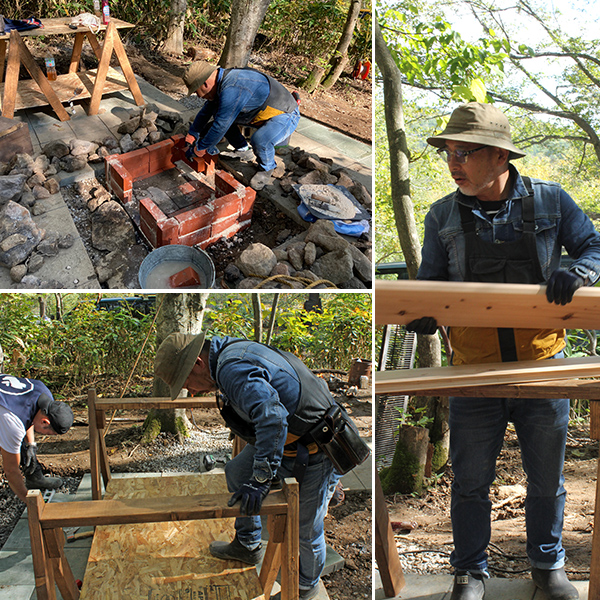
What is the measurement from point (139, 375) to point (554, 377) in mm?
5076

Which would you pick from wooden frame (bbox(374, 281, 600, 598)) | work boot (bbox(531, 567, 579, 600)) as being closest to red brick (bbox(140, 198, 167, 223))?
wooden frame (bbox(374, 281, 600, 598))

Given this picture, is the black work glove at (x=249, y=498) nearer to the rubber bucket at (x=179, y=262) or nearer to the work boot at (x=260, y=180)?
the rubber bucket at (x=179, y=262)

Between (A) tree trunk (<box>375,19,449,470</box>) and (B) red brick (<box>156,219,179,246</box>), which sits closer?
(A) tree trunk (<box>375,19,449,470</box>)

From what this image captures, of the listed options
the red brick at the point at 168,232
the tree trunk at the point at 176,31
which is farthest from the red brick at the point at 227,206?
the tree trunk at the point at 176,31

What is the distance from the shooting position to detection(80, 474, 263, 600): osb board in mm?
2771

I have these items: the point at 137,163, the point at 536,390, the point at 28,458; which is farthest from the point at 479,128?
the point at 137,163

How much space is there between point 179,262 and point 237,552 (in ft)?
7.99

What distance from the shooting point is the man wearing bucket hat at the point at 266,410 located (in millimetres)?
2352

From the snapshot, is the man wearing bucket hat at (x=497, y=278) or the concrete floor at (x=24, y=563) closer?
the man wearing bucket hat at (x=497, y=278)

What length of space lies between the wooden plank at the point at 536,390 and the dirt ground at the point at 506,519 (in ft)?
4.62

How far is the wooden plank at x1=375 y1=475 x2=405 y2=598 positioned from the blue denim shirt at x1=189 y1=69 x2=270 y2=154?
12.3ft

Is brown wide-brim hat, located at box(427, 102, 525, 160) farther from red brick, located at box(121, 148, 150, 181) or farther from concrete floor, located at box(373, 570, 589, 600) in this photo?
red brick, located at box(121, 148, 150, 181)

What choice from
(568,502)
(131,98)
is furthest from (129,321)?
(568,502)

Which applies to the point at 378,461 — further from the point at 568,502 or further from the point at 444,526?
the point at 568,502
